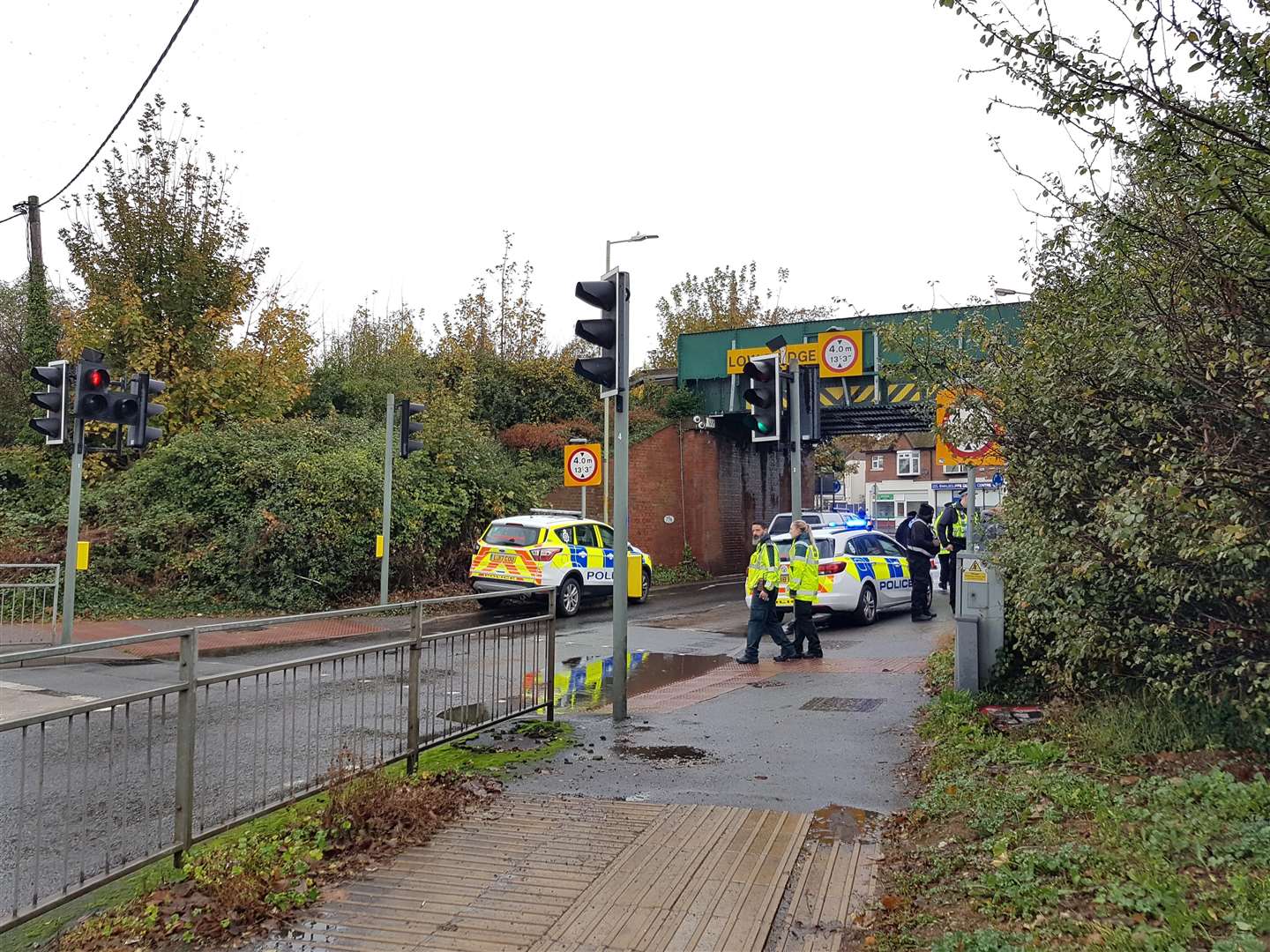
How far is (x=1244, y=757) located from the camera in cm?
572

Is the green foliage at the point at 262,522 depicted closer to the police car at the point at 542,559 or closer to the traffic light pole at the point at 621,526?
the police car at the point at 542,559

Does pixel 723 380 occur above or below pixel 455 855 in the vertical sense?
above

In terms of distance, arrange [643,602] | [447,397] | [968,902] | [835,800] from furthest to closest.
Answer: [447,397], [643,602], [835,800], [968,902]

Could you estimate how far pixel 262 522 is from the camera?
18266 mm

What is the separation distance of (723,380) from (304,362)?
40.5 feet

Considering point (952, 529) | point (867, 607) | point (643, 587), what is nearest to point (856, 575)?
point (867, 607)

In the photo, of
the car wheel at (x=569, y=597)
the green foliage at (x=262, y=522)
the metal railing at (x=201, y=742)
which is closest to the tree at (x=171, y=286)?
the green foliage at (x=262, y=522)

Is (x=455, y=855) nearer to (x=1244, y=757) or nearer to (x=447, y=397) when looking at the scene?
(x=1244, y=757)

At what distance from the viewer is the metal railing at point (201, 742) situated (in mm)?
4051

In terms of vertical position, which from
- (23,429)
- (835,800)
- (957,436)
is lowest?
(835,800)

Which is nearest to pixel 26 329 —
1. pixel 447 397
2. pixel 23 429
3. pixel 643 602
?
pixel 23 429

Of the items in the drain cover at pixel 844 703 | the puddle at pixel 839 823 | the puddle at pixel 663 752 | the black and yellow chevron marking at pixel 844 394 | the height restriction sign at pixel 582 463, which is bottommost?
the puddle at pixel 839 823

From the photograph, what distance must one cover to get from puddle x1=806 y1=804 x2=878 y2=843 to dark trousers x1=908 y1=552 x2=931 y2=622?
11054 millimetres

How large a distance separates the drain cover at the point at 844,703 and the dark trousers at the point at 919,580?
23.8ft
